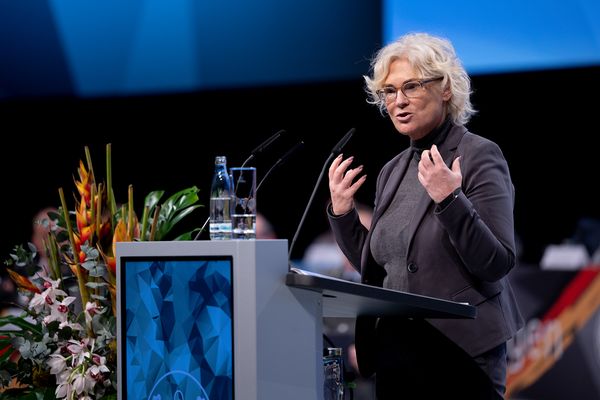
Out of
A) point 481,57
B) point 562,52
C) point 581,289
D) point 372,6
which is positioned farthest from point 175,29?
point 581,289

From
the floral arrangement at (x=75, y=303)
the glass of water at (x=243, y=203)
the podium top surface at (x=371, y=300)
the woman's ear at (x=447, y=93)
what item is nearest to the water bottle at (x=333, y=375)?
the podium top surface at (x=371, y=300)

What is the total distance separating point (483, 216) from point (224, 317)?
2.34 feet

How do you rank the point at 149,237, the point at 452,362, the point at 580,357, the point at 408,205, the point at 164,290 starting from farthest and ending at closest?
the point at 580,357 < the point at 149,237 < the point at 408,205 < the point at 452,362 < the point at 164,290

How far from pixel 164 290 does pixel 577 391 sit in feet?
9.84

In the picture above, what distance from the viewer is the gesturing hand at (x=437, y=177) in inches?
76.1

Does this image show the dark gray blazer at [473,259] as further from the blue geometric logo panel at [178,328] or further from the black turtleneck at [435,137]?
the blue geometric logo panel at [178,328]

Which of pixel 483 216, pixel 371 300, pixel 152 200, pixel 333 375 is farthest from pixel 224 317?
pixel 152 200

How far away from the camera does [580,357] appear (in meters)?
4.21

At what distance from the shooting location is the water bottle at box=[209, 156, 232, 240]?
1824 mm

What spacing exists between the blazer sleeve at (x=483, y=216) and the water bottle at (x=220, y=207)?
0.45 m

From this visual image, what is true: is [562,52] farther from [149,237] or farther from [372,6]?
[149,237]

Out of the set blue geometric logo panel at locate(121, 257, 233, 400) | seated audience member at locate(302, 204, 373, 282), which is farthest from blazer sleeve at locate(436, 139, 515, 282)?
seated audience member at locate(302, 204, 373, 282)

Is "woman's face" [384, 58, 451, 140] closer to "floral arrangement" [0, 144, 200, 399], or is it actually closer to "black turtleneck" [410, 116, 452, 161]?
"black turtleneck" [410, 116, 452, 161]

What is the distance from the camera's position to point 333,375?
194 centimetres
